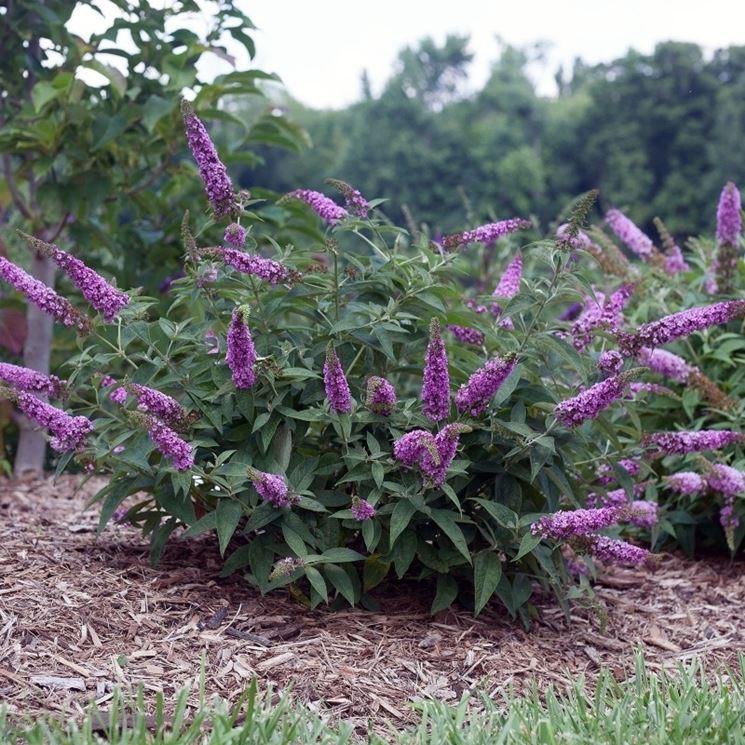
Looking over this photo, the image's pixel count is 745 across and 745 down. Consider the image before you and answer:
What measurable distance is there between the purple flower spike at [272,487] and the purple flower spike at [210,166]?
0.89m

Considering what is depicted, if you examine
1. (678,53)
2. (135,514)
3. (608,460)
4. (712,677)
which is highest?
(678,53)

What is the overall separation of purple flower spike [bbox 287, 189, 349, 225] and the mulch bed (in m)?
1.38

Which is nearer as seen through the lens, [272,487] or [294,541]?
[272,487]

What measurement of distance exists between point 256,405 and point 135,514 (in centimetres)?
80

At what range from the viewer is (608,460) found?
3779 mm

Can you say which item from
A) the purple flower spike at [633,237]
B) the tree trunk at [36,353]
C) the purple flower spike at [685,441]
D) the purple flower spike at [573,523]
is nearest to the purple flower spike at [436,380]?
the purple flower spike at [573,523]

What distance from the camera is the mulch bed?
2.97m

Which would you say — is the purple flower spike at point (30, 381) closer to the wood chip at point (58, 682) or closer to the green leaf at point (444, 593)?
the wood chip at point (58, 682)

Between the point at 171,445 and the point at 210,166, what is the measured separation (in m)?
0.93

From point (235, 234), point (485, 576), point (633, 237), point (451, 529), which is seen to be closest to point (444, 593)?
point (485, 576)

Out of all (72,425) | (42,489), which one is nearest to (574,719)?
(72,425)

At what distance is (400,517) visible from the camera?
3.25 metres

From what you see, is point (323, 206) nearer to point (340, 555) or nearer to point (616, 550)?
point (340, 555)

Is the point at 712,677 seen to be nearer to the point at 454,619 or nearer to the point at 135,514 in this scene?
the point at 454,619
